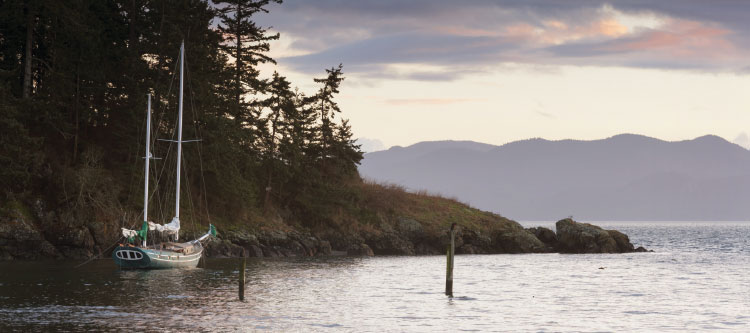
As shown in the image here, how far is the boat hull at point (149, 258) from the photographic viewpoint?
5909 centimetres

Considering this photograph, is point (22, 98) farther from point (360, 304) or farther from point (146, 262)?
point (360, 304)

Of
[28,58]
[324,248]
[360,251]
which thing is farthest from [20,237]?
[360,251]

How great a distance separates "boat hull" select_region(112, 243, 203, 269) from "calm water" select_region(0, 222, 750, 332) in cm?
106

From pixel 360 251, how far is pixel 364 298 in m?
41.4

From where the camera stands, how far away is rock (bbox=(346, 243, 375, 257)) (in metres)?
87.6

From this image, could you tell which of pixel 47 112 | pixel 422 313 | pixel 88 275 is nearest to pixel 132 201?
pixel 47 112

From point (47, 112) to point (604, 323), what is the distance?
4829 cm

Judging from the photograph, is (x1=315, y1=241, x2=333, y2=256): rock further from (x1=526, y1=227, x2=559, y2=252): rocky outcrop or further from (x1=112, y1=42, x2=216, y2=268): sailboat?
(x1=526, y1=227, x2=559, y2=252): rocky outcrop

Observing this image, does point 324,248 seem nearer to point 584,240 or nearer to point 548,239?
point 548,239

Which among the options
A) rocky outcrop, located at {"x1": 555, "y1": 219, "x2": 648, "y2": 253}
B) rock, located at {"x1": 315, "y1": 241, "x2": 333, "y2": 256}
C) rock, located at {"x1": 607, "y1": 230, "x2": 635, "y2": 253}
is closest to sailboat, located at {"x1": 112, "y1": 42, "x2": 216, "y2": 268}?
rock, located at {"x1": 315, "y1": 241, "x2": 333, "y2": 256}

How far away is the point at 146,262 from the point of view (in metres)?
60.0

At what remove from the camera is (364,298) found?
→ 46812mm

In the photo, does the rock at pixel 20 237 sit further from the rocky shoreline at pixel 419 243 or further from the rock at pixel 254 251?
the rock at pixel 254 251

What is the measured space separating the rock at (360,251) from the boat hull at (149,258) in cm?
2702
